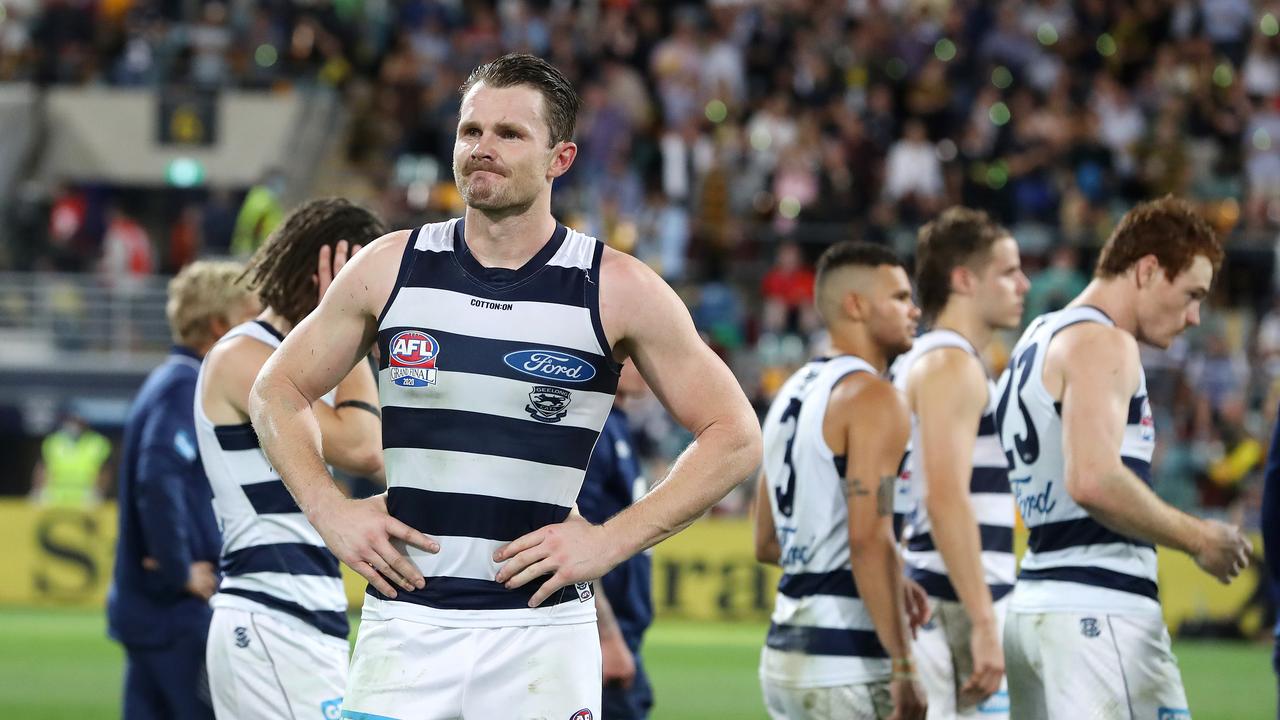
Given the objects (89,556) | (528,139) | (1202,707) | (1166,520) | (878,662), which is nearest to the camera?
(528,139)

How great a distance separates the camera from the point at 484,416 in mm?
3875

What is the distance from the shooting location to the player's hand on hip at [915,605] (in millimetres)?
5871

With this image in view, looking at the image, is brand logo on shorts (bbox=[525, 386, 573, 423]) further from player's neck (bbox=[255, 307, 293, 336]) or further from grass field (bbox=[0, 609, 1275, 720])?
grass field (bbox=[0, 609, 1275, 720])

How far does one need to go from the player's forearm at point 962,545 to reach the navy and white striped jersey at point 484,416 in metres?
2.33

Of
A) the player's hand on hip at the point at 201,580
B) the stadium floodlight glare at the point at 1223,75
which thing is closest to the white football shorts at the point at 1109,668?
the player's hand on hip at the point at 201,580

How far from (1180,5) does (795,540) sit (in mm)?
21603

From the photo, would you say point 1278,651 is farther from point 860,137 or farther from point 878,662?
point 860,137

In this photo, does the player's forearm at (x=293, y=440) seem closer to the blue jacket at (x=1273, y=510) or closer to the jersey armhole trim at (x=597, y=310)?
the jersey armhole trim at (x=597, y=310)

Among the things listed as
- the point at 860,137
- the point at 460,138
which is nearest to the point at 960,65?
the point at 860,137

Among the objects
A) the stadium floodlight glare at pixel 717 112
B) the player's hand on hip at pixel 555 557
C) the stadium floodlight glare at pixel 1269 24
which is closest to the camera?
the player's hand on hip at pixel 555 557

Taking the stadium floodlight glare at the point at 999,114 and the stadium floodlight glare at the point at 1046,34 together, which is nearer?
the stadium floodlight glare at the point at 999,114

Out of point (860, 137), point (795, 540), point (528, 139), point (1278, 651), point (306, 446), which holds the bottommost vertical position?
point (1278, 651)

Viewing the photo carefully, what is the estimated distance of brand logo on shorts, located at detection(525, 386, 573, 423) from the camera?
389 centimetres

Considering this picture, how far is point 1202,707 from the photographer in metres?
11.8
